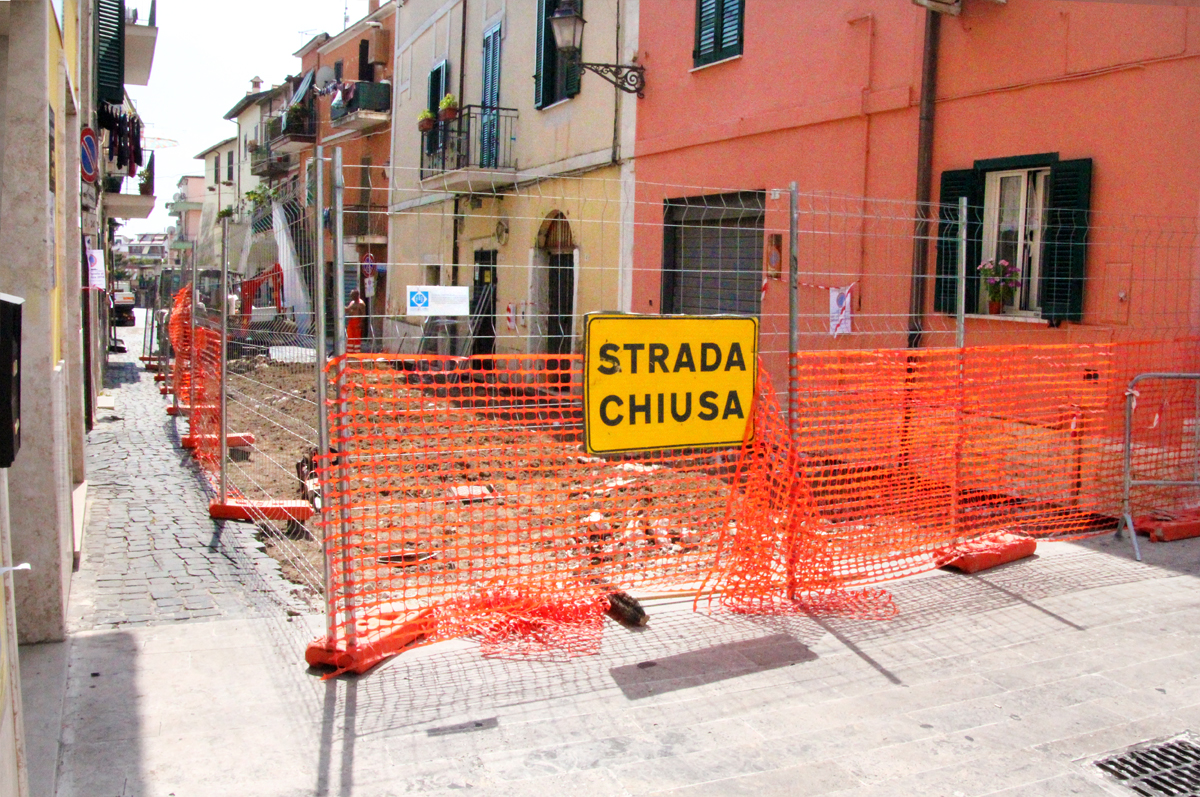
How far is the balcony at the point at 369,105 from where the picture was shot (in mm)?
24609

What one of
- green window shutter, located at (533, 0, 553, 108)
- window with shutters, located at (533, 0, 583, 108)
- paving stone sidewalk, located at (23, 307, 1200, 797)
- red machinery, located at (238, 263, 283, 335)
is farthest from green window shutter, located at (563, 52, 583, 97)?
paving stone sidewalk, located at (23, 307, 1200, 797)

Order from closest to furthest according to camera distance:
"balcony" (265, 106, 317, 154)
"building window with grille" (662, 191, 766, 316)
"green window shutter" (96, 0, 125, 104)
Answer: "building window with grille" (662, 191, 766, 316), "green window shutter" (96, 0, 125, 104), "balcony" (265, 106, 317, 154)

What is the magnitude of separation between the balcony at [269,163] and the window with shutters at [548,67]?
802 inches

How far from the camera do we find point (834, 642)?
189 inches

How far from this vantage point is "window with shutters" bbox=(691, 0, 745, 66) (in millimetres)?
11617

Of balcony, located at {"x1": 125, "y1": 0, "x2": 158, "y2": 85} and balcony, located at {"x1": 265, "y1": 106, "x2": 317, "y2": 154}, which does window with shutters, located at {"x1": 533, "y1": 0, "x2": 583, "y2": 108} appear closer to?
balcony, located at {"x1": 125, "y1": 0, "x2": 158, "y2": 85}

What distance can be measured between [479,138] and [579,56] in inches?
200

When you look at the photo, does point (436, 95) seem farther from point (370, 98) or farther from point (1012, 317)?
point (1012, 317)

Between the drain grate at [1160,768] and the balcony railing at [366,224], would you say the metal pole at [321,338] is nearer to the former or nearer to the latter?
the drain grate at [1160,768]

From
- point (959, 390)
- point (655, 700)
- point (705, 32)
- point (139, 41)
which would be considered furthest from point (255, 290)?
point (139, 41)

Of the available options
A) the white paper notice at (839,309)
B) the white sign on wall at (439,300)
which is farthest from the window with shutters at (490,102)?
the white sign on wall at (439,300)

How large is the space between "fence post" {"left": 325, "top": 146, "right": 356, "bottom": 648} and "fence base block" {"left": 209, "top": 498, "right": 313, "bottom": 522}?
270cm

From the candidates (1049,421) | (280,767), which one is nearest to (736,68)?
(1049,421)

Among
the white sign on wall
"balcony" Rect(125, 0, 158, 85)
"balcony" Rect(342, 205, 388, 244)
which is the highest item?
"balcony" Rect(125, 0, 158, 85)
